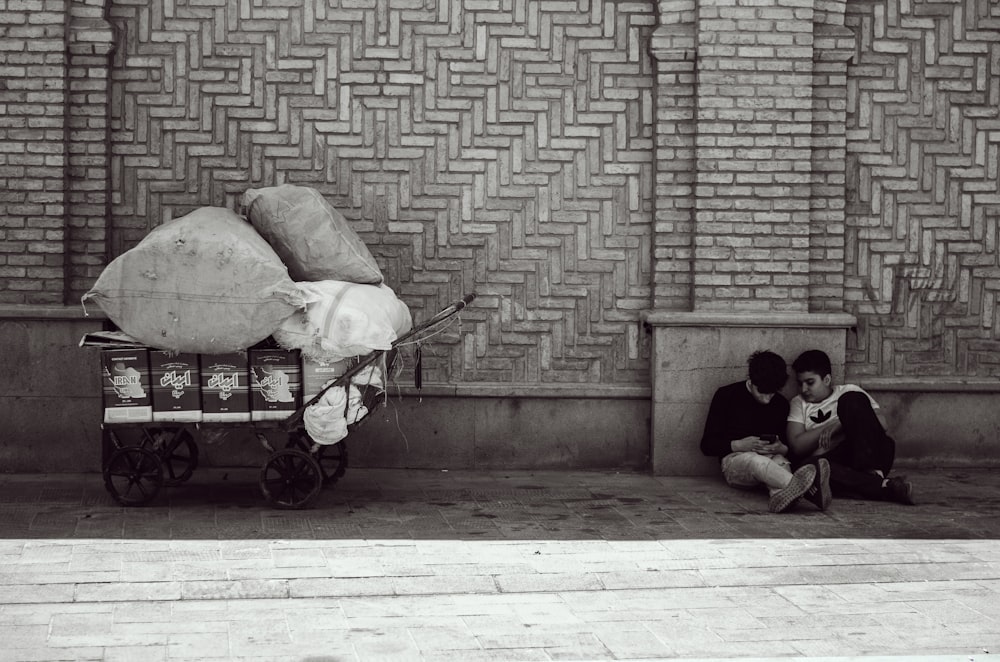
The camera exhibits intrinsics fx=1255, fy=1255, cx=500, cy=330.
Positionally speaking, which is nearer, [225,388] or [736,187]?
[225,388]

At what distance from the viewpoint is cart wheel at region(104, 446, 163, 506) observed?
23.7ft

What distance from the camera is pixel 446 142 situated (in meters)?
8.68

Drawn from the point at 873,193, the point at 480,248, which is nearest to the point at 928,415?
the point at 873,193

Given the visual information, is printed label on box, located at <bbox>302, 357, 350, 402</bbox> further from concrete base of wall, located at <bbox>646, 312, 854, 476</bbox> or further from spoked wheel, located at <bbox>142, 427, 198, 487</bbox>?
concrete base of wall, located at <bbox>646, 312, 854, 476</bbox>

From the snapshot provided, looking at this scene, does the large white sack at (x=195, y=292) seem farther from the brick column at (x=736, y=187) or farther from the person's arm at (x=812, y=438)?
the person's arm at (x=812, y=438)

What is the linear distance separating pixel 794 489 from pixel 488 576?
7.57 ft

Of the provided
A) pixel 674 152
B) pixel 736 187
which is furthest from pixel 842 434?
pixel 674 152

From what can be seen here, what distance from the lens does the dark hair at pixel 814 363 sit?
8.07 meters

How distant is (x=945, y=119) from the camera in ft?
29.0

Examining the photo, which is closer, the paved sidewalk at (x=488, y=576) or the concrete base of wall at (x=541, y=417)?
the paved sidewalk at (x=488, y=576)

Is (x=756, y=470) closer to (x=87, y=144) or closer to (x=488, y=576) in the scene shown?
(x=488, y=576)

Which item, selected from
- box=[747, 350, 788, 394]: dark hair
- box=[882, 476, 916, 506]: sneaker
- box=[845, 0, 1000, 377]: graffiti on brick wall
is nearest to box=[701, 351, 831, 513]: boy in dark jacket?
box=[747, 350, 788, 394]: dark hair

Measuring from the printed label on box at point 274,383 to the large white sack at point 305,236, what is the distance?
1.99ft

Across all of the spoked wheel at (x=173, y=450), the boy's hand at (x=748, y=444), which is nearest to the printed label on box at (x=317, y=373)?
the spoked wheel at (x=173, y=450)
